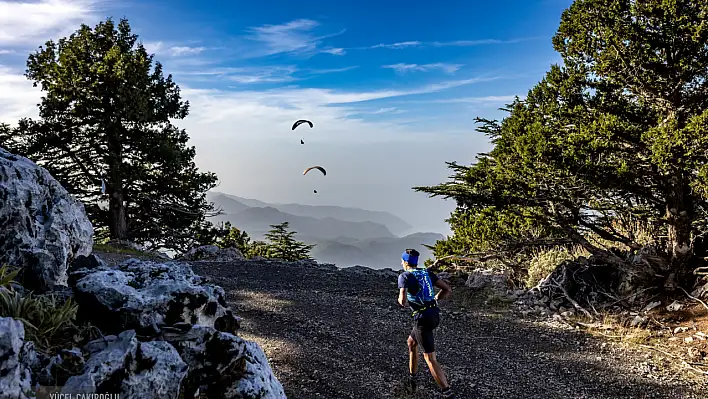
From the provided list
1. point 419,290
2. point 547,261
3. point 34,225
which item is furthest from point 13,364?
point 547,261

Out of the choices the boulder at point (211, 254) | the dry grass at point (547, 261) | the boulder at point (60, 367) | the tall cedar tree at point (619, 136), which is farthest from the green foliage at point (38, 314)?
the boulder at point (211, 254)

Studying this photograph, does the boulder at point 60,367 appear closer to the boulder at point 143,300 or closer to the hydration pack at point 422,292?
the boulder at point 143,300

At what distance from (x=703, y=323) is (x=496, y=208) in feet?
15.6

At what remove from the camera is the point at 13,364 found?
3.07 m

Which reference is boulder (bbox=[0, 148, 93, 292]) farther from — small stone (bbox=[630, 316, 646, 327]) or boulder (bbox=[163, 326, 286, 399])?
small stone (bbox=[630, 316, 646, 327])

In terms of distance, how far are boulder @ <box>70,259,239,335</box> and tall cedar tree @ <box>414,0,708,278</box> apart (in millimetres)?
7418

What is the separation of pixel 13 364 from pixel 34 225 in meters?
2.17

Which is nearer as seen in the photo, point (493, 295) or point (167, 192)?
point (493, 295)

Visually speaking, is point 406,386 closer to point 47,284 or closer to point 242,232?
point 47,284

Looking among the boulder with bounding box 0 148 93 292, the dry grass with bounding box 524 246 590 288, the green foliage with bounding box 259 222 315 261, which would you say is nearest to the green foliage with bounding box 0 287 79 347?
the boulder with bounding box 0 148 93 292

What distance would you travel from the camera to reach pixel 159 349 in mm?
3951

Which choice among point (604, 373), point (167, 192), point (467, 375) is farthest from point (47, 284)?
point (167, 192)

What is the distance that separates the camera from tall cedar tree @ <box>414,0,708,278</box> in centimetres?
900

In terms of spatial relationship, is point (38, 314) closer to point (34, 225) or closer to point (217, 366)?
point (34, 225)
